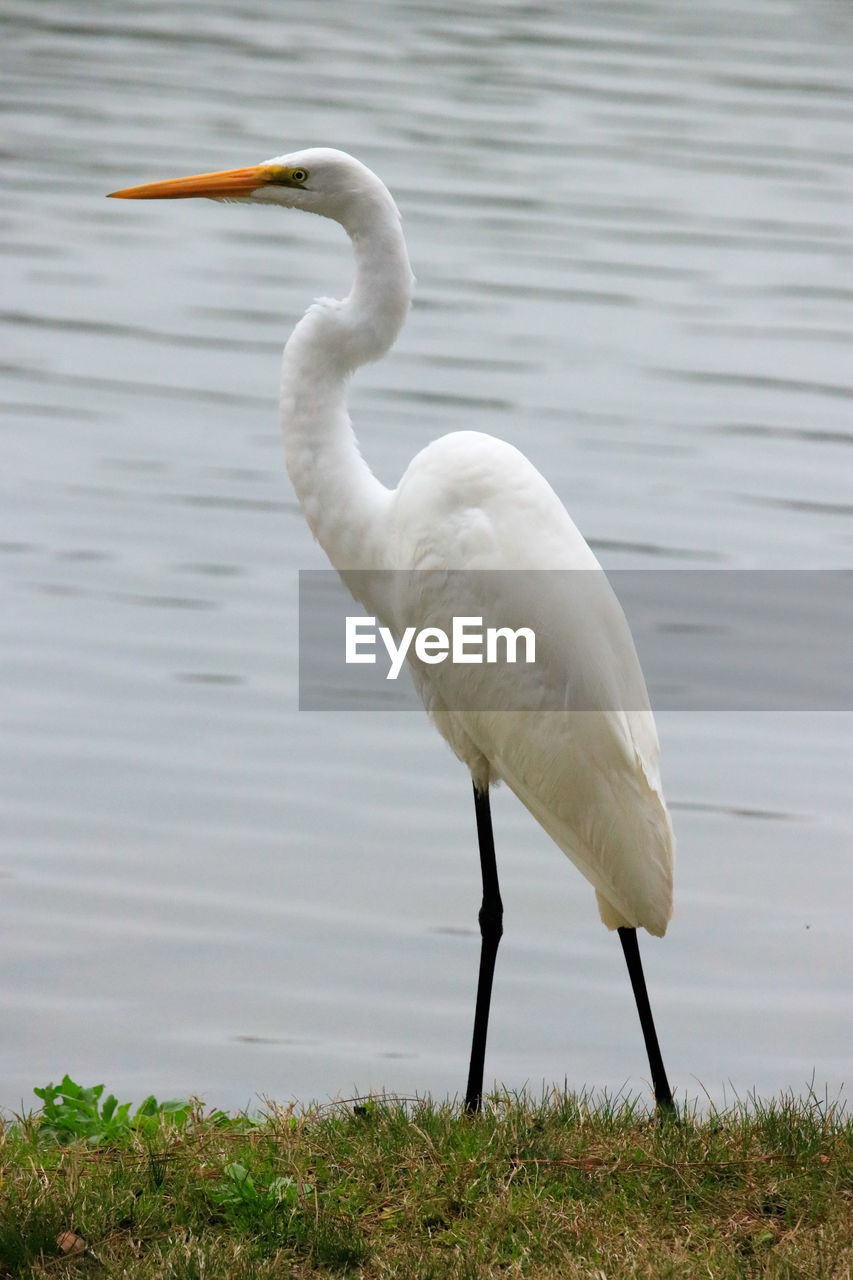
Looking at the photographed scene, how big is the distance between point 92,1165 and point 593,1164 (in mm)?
893

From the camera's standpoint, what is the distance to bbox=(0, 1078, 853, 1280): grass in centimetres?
304

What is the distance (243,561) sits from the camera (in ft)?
24.8

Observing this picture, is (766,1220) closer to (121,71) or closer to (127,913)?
(127,913)

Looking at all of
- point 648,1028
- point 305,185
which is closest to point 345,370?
point 305,185

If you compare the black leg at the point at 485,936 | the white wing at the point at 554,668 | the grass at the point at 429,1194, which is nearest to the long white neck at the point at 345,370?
the white wing at the point at 554,668

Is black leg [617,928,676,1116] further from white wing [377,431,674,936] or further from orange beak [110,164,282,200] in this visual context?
orange beak [110,164,282,200]

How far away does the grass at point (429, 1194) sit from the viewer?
304 cm

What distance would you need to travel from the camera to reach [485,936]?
4207 millimetres

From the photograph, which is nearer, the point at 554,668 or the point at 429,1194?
the point at 429,1194

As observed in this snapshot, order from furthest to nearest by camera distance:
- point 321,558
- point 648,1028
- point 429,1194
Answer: point 321,558 → point 648,1028 → point 429,1194

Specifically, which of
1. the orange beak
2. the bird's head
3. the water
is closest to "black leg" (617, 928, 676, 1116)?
the water

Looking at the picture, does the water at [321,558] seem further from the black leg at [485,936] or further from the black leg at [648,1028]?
the black leg at [648,1028]

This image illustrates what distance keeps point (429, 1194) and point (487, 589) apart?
129 cm

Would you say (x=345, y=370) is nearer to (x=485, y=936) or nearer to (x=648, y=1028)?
(x=485, y=936)
